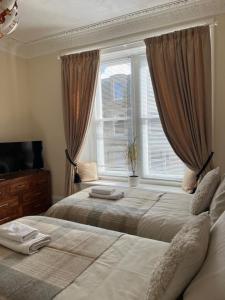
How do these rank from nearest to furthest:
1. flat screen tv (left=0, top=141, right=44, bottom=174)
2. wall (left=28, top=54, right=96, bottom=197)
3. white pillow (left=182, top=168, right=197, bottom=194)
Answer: white pillow (left=182, top=168, right=197, bottom=194)
flat screen tv (left=0, top=141, right=44, bottom=174)
wall (left=28, top=54, right=96, bottom=197)

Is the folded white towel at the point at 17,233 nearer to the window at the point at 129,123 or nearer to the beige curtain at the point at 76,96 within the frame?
the beige curtain at the point at 76,96

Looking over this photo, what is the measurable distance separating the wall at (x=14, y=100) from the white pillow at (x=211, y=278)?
3.73 m

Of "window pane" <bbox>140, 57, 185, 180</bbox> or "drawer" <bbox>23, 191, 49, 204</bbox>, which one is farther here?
"drawer" <bbox>23, 191, 49, 204</bbox>

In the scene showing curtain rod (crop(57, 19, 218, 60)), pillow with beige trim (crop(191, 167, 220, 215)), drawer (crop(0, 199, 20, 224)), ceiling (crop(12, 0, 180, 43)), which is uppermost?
ceiling (crop(12, 0, 180, 43))

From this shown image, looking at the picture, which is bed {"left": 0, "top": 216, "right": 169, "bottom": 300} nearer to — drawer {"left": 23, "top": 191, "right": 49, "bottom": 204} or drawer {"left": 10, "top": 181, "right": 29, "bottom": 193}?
drawer {"left": 10, "top": 181, "right": 29, "bottom": 193}

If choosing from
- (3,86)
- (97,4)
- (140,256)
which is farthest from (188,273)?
(3,86)

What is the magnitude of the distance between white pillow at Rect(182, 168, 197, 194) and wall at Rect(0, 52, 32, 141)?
275 centimetres

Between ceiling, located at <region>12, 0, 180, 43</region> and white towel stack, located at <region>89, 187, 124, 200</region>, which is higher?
ceiling, located at <region>12, 0, 180, 43</region>

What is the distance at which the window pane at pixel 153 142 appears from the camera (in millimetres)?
3674

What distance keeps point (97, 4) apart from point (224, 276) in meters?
3.02

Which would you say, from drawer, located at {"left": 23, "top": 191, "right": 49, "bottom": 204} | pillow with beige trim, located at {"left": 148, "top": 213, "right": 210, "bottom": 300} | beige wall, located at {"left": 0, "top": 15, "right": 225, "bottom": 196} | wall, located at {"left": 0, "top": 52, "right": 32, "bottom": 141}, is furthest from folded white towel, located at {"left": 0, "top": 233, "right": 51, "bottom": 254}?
wall, located at {"left": 0, "top": 52, "right": 32, "bottom": 141}

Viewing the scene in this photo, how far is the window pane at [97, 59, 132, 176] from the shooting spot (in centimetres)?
393

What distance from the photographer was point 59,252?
5.31 ft

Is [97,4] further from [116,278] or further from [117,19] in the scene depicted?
[116,278]
